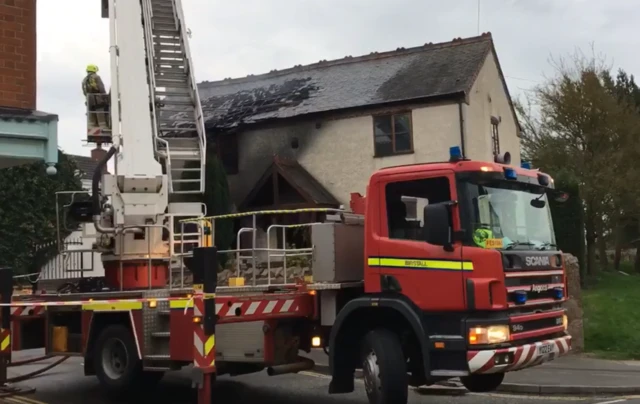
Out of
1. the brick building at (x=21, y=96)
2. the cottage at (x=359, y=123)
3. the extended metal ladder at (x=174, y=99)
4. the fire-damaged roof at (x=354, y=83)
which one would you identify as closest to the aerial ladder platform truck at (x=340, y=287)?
the extended metal ladder at (x=174, y=99)

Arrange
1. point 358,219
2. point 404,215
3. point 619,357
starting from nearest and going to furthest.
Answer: point 404,215, point 358,219, point 619,357

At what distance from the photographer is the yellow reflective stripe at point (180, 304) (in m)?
8.52

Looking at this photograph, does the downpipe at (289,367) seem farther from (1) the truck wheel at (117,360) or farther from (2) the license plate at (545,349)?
(2) the license plate at (545,349)

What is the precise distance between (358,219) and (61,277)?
558 cm

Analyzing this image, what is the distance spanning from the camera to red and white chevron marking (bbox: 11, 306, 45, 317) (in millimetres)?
10633

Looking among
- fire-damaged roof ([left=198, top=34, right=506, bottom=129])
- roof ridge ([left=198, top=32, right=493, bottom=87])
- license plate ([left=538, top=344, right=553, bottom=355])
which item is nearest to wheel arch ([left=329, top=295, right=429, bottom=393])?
license plate ([left=538, top=344, right=553, bottom=355])

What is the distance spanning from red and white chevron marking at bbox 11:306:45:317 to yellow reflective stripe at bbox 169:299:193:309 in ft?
9.49

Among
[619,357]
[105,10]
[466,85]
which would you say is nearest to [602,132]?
[466,85]

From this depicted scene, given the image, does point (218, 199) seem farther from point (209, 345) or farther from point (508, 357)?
point (508, 357)

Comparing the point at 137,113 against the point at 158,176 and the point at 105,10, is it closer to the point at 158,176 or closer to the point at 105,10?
the point at 158,176

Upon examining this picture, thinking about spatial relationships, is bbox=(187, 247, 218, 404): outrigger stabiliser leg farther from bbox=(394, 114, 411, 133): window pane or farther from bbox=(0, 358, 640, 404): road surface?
bbox=(394, 114, 411, 133): window pane

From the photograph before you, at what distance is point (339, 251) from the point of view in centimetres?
859

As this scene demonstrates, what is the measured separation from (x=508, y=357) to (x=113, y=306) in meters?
5.01

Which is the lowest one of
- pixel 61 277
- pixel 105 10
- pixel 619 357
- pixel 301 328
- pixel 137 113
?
pixel 619 357
